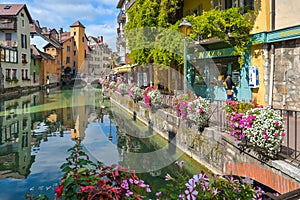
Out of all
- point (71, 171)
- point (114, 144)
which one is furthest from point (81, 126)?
point (71, 171)

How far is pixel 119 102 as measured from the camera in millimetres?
25516

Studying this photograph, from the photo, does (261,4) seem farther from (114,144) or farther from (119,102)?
(119,102)

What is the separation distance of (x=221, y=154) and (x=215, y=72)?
29.1 feet

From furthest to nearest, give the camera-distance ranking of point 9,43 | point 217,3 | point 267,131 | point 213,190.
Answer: point 9,43
point 217,3
point 267,131
point 213,190

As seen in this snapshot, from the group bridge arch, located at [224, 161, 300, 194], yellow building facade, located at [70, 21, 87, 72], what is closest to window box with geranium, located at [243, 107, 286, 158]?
bridge arch, located at [224, 161, 300, 194]

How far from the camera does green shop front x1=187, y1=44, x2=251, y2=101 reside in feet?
44.7

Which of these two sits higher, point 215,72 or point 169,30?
point 169,30

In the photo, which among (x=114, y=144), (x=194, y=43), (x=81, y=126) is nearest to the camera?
(x=114, y=144)

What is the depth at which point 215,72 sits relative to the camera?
15859 millimetres

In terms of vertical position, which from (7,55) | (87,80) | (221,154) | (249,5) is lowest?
(221,154)

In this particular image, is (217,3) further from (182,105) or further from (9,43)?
(9,43)

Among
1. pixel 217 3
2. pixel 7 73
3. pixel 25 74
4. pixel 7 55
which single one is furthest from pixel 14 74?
pixel 217 3

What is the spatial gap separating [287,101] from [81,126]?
11673 millimetres

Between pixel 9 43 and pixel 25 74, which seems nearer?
pixel 9 43
